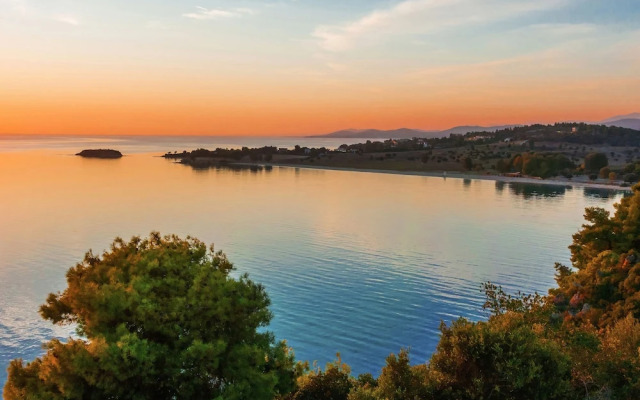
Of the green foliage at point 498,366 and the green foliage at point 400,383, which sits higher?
the green foliage at point 498,366

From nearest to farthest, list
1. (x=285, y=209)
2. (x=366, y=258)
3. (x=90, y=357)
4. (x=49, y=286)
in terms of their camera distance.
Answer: (x=90, y=357)
(x=49, y=286)
(x=366, y=258)
(x=285, y=209)

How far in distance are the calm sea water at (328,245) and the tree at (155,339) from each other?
18.9 metres

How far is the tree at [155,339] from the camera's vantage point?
18656 millimetres

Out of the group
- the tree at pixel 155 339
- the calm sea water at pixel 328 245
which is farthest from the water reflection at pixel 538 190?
the tree at pixel 155 339

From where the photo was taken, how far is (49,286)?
187 ft

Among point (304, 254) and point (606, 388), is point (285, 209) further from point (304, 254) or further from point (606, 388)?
point (606, 388)

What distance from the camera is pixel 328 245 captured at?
8181cm

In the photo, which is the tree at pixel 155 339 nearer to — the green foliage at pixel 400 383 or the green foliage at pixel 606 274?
the green foliage at pixel 400 383

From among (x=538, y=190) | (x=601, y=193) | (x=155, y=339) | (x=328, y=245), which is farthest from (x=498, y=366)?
(x=601, y=193)

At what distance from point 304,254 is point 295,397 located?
1954 inches

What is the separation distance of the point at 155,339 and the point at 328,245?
6174 centimetres

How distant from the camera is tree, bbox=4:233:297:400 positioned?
18656mm

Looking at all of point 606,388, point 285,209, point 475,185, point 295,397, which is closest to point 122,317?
point 295,397

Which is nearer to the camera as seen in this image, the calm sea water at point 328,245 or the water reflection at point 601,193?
the calm sea water at point 328,245
